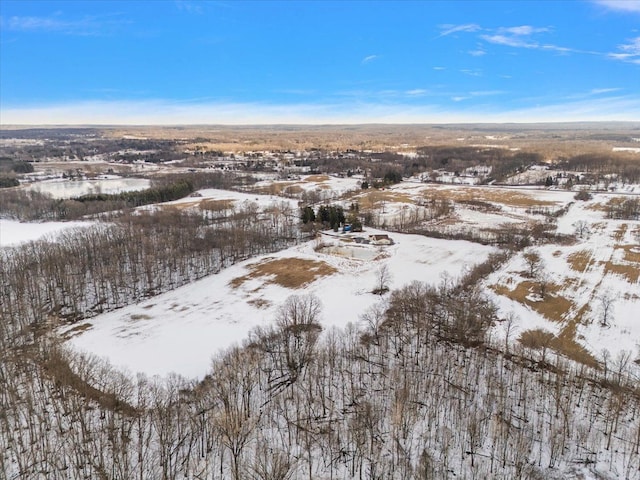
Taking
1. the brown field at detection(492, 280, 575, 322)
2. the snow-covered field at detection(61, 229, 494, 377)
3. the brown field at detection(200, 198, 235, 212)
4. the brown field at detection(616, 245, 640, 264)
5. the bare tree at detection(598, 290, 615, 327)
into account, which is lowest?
the snow-covered field at detection(61, 229, 494, 377)

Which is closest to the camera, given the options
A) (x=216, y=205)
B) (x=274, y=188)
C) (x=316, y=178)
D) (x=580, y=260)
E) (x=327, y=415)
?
(x=327, y=415)

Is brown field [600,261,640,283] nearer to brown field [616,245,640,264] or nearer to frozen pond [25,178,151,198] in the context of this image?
brown field [616,245,640,264]

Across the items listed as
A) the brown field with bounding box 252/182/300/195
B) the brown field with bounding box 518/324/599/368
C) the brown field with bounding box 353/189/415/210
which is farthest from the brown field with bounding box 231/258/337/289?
the brown field with bounding box 252/182/300/195

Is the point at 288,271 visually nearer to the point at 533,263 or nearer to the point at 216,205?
the point at 533,263

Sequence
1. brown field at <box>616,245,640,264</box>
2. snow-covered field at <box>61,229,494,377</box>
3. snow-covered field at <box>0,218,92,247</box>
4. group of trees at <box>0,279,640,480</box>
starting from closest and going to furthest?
group of trees at <box>0,279,640,480</box> → snow-covered field at <box>61,229,494,377</box> → brown field at <box>616,245,640,264</box> → snow-covered field at <box>0,218,92,247</box>

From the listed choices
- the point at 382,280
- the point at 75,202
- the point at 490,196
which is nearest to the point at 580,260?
the point at 382,280

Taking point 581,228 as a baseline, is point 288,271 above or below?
below

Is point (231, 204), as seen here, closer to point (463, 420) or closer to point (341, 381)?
point (341, 381)
